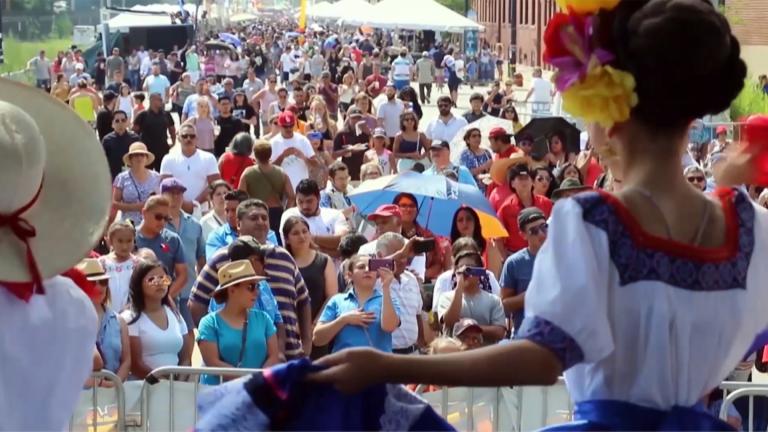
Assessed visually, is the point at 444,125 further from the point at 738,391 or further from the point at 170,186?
the point at 738,391

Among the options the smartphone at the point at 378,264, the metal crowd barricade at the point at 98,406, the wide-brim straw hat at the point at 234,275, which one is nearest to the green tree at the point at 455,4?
the smartphone at the point at 378,264

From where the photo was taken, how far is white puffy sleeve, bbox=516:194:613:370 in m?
2.44

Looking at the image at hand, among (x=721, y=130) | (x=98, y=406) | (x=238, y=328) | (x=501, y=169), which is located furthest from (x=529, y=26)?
(x=98, y=406)

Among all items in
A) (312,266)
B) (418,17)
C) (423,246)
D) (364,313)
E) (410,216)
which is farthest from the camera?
(418,17)

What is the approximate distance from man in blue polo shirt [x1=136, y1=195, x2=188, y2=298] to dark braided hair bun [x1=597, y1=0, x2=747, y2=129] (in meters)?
6.62

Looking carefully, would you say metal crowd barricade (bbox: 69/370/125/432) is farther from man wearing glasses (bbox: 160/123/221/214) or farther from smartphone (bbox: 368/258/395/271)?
man wearing glasses (bbox: 160/123/221/214)

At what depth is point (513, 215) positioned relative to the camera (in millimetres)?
10289

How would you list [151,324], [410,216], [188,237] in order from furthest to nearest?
1. [410,216]
2. [188,237]
3. [151,324]

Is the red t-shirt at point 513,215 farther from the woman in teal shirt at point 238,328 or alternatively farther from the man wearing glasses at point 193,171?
the woman in teal shirt at point 238,328

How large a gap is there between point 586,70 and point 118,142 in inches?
460

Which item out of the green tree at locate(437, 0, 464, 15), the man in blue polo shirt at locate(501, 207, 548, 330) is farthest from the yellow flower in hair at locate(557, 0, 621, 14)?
the green tree at locate(437, 0, 464, 15)

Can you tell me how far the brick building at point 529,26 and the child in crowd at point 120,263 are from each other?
47.4 meters

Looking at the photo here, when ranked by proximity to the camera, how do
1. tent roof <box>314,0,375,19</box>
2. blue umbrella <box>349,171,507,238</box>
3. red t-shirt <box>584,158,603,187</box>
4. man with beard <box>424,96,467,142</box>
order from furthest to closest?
tent roof <box>314,0,375,19</box> → man with beard <box>424,96,467,142</box> → red t-shirt <box>584,158,603,187</box> → blue umbrella <box>349,171,507,238</box>

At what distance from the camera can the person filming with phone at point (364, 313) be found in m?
7.29
